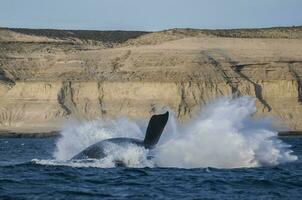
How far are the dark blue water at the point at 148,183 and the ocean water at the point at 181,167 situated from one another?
2 centimetres

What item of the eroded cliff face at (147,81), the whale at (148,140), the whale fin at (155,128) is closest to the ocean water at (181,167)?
the whale at (148,140)

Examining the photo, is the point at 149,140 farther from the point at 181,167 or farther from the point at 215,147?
the point at 215,147

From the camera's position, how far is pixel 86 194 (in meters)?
22.7

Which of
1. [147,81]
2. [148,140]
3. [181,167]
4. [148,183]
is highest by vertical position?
[147,81]

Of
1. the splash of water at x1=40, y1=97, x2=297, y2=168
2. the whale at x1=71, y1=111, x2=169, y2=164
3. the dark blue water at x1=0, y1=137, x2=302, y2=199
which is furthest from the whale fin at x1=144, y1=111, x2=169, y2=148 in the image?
the dark blue water at x1=0, y1=137, x2=302, y2=199

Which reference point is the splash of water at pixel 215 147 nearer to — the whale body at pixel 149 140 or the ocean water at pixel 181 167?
the ocean water at pixel 181 167

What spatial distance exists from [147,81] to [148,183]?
74.8m

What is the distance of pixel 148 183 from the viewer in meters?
24.7

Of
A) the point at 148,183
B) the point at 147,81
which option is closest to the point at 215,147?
the point at 148,183

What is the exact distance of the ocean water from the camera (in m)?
23.4

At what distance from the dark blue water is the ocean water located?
0.07 feet

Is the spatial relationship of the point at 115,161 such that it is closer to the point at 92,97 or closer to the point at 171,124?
the point at 171,124

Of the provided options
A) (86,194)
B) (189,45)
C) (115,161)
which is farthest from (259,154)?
(189,45)

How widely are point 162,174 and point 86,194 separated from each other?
4.85m
